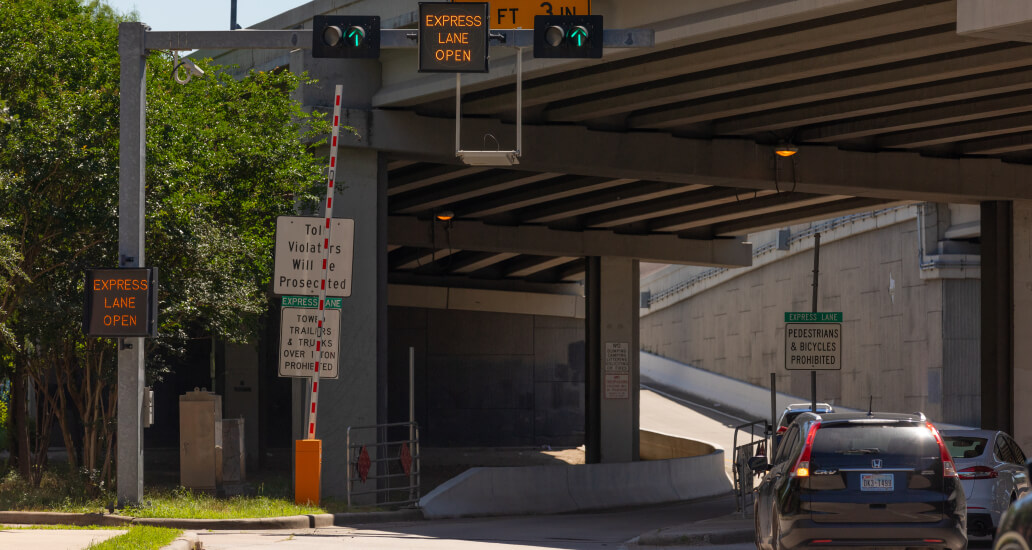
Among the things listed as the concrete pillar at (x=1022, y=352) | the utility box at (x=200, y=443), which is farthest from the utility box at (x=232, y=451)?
the concrete pillar at (x=1022, y=352)

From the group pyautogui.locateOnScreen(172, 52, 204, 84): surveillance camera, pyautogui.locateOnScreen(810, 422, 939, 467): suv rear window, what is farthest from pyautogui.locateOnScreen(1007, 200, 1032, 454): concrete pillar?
pyautogui.locateOnScreen(172, 52, 204, 84): surveillance camera

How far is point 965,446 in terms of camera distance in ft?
55.2

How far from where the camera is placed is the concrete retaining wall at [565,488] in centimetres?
2183

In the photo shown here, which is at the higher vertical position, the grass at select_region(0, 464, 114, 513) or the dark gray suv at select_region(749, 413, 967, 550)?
the dark gray suv at select_region(749, 413, 967, 550)

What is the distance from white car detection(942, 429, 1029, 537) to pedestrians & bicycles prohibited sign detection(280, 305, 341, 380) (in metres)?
8.22

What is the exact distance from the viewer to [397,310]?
4616 cm

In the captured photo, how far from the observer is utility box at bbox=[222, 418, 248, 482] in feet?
71.1

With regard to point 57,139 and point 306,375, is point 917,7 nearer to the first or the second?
point 306,375

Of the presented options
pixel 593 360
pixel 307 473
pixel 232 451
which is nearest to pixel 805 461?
pixel 307 473

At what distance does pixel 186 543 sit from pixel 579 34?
6.73 metres

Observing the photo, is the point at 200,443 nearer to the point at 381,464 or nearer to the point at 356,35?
the point at 381,464

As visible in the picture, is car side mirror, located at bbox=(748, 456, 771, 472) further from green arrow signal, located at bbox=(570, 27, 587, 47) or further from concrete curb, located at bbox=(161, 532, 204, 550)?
concrete curb, located at bbox=(161, 532, 204, 550)

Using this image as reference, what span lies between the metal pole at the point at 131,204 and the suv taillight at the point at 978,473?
10.4 metres

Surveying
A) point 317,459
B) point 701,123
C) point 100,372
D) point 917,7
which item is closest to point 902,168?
point 701,123
